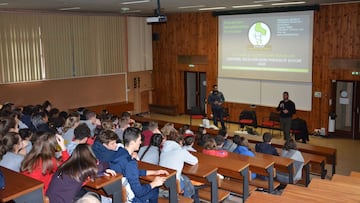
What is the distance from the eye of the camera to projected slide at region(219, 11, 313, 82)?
11.4 metres

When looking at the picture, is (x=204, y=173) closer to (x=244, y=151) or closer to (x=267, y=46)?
(x=244, y=151)

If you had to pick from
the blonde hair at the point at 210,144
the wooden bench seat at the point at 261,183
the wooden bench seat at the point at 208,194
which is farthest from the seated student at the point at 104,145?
the wooden bench seat at the point at 261,183

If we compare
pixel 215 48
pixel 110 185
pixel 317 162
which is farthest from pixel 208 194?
pixel 215 48

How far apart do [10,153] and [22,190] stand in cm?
120

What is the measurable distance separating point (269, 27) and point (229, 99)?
2.73m

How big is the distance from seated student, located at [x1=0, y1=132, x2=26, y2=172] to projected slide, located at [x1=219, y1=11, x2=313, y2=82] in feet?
29.2

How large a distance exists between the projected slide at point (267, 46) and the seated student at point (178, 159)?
7.38 meters

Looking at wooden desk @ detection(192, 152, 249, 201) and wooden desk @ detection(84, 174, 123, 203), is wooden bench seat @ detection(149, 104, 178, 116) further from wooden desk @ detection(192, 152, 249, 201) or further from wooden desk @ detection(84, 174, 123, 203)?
wooden desk @ detection(84, 174, 123, 203)

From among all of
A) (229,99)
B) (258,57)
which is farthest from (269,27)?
(229,99)

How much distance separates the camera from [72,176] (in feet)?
11.5

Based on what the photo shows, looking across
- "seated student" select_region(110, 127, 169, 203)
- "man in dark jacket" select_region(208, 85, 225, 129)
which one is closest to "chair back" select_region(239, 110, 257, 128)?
"man in dark jacket" select_region(208, 85, 225, 129)

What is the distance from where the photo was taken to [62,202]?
351cm

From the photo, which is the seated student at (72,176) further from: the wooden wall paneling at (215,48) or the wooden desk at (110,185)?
the wooden wall paneling at (215,48)

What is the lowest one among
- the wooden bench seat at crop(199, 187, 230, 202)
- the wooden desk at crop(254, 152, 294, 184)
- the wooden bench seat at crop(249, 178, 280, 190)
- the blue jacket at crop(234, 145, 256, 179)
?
the wooden bench seat at crop(249, 178, 280, 190)
